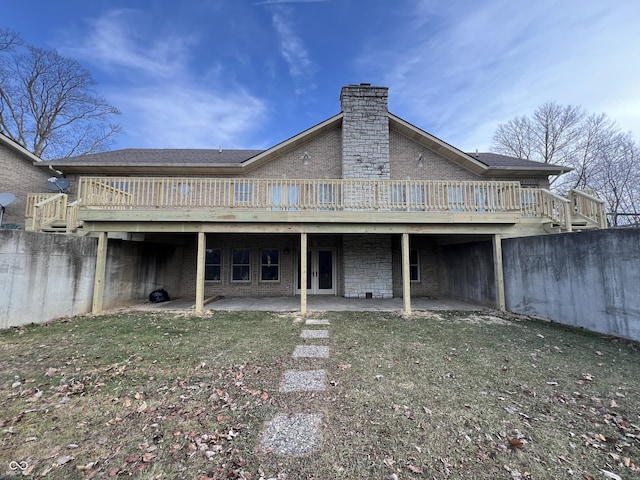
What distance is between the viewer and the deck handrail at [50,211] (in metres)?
7.98

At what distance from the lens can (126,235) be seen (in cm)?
852

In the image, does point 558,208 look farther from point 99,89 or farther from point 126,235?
point 99,89

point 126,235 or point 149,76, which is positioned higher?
point 149,76

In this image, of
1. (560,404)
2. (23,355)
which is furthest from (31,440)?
(560,404)

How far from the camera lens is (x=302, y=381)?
12.1ft

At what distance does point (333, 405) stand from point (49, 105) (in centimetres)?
3027

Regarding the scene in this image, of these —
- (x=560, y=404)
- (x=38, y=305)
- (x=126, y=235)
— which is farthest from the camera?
(x=126, y=235)

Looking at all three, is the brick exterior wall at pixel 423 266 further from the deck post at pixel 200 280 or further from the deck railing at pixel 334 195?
the deck post at pixel 200 280

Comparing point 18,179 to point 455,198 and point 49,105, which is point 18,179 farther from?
point 455,198

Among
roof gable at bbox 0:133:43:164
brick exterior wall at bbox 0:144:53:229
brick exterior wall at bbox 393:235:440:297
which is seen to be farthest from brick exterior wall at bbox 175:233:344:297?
roof gable at bbox 0:133:43:164

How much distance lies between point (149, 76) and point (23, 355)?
20.1 metres

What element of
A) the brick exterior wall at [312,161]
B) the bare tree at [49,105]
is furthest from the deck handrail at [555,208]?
the bare tree at [49,105]

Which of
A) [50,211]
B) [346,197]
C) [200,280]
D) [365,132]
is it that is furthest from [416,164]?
[50,211]

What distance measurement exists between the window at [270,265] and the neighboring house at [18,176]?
32.2ft
